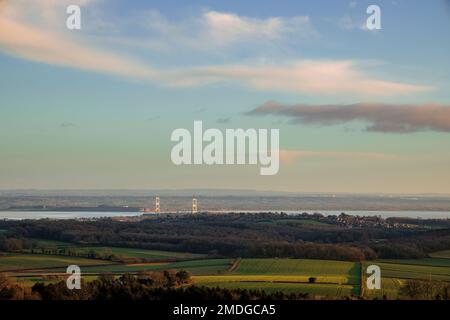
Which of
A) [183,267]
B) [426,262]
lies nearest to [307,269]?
[183,267]

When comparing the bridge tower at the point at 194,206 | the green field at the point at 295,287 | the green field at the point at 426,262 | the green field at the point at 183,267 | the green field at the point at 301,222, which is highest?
the bridge tower at the point at 194,206

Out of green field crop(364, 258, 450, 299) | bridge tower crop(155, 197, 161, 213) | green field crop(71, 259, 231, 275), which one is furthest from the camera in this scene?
bridge tower crop(155, 197, 161, 213)

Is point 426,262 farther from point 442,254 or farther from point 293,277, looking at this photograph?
point 293,277

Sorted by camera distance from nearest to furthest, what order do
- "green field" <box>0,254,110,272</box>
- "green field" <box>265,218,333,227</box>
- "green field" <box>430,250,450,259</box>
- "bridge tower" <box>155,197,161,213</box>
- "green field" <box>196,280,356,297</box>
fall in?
"green field" <box>196,280,356,297</box> → "green field" <box>0,254,110,272</box> → "green field" <box>430,250,450,259</box> → "green field" <box>265,218,333,227</box> → "bridge tower" <box>155,197,161,213</box>

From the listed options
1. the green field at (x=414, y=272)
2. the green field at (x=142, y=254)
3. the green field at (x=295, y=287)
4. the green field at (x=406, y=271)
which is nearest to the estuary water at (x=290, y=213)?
the green field at (x=142, y=254)

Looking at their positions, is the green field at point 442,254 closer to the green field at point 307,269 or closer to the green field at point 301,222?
the green field at point 307,269

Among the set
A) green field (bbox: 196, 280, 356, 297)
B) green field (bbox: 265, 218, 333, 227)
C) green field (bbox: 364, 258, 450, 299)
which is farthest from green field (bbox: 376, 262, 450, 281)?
green field (bbox: 265, 218, 333, 227)

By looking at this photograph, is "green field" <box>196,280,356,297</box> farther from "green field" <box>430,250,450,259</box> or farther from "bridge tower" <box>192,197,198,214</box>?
"bridge tower" <box>192,197,198,214</box>

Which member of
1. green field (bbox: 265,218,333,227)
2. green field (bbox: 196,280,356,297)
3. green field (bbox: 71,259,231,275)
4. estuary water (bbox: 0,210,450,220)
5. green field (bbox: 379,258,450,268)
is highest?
estuary water (bbox: 0,210,450,220)
